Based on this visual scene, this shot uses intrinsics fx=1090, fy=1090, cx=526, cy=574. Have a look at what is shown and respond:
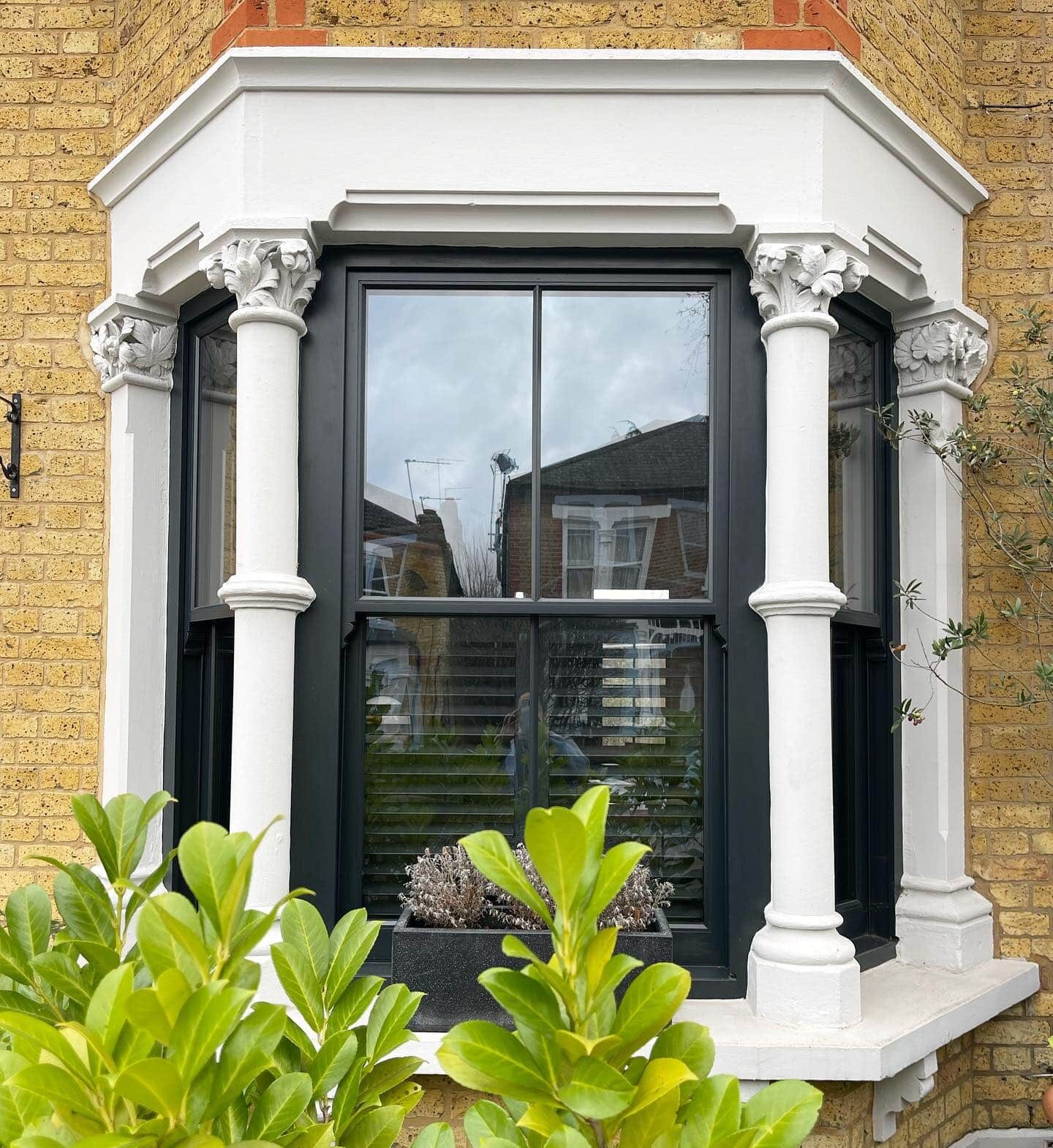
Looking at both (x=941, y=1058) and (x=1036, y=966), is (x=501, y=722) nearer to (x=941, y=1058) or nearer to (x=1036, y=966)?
(x=941, y=1058)

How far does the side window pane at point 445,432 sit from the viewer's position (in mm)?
3371

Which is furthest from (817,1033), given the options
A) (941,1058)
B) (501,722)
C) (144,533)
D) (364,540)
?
(144,533)

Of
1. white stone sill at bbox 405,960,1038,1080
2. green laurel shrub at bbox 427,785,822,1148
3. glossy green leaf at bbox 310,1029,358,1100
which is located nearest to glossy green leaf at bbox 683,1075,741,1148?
green laurel shrub at bbox 427,785,822,1148

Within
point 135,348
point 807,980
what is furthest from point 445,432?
point 807,980

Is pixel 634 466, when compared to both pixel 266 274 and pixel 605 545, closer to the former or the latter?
pixel 605 545

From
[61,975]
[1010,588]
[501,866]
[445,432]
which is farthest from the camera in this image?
[1010,588]

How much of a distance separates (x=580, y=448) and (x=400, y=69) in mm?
1227

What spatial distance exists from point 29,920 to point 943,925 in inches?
128

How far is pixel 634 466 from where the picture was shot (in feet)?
11.1

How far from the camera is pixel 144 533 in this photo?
3.76 m

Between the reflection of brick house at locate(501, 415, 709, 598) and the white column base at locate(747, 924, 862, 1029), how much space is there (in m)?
1.04

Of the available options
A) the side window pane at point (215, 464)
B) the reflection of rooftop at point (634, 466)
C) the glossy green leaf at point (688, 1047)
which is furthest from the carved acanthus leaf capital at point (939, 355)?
the glossy green leaf at point (688, 1047)

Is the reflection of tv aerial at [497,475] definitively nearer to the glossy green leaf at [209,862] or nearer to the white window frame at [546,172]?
the white window frame at [546,172]

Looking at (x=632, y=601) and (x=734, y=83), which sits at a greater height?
(x=734, y=83)
